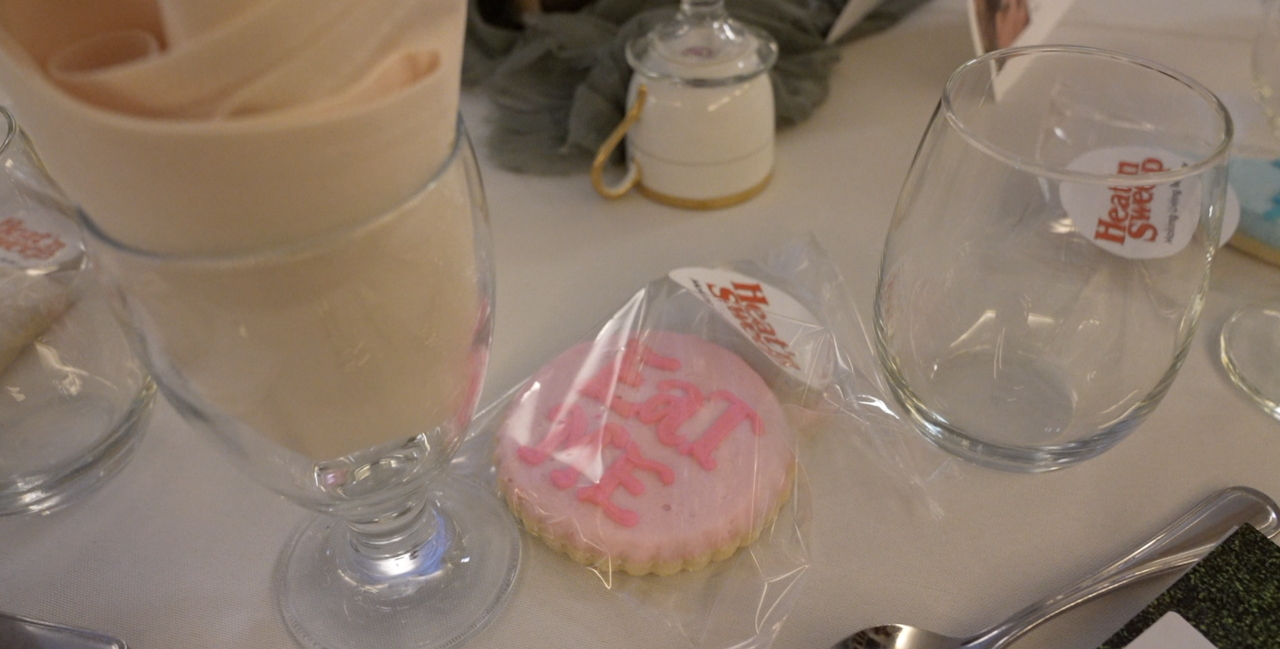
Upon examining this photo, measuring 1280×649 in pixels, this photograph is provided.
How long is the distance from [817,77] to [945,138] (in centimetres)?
38

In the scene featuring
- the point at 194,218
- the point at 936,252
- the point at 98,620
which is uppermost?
the point at 194,218

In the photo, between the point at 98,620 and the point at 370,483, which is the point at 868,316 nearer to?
the point at 370,483

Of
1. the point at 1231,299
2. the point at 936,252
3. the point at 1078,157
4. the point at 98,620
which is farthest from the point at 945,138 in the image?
the point at 98,620

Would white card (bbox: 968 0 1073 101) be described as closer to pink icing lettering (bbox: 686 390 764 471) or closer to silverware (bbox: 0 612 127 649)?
pink icing lettering (bbox: 686 390 764 471)

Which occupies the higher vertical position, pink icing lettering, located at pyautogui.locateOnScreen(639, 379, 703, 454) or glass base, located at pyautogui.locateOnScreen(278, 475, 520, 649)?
pink icing lettering, located at pyautogui.locateOnScreen(639, 379, 703, 454)

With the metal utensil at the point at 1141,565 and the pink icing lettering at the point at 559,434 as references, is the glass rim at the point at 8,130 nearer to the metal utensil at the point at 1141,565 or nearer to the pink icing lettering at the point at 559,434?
the pink icing lettering at the point at 559,434

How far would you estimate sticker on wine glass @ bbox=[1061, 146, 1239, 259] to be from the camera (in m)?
0.37

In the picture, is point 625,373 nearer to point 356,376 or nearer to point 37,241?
point 356,376

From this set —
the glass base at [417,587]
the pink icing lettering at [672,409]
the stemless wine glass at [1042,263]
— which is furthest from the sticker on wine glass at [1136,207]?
the glass base at [417,587]

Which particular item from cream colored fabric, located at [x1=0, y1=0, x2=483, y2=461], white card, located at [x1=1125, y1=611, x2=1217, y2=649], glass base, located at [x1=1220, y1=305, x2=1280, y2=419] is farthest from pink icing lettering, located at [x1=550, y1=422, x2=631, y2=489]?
glass base, located at [x1=1220, y1=305, x2=1280, y2=419]

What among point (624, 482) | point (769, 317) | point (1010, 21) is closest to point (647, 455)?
point (624, 482)

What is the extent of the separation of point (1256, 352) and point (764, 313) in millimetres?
290

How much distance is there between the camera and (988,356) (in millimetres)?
475

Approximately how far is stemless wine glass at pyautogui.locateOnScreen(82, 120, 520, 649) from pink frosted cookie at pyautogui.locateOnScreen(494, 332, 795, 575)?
40 millimetres
